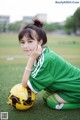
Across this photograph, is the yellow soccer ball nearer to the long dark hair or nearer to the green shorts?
the green shorts

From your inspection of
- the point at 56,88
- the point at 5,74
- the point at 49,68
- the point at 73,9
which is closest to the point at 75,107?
the point at 56,88

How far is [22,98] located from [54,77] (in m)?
0.25

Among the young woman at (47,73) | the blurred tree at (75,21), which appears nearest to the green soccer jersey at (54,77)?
the young woman at (47,73)

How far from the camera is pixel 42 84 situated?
1.95m

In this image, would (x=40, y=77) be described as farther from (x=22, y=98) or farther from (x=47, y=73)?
(x=22, y=98)

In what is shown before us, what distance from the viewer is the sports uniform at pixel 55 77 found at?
1.94m

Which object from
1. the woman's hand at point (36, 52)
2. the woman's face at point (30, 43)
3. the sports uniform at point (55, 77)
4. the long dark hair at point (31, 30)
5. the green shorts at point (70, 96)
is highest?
the long dark hair at point (31, 30)

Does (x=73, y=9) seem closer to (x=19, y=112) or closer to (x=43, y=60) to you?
(x=43, y=60)

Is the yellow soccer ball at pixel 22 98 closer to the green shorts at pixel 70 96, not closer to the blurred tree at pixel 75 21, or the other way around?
the green shorts at pixel 70 96

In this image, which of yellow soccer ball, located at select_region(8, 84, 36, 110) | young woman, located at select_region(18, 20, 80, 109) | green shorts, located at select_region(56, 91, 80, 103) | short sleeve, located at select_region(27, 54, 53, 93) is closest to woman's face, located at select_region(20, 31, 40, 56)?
young woman, located at select_region(18, 20, 80, 109)

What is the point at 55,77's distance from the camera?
78.2 inches

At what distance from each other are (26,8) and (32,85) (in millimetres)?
741

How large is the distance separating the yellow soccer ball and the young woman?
0.04m

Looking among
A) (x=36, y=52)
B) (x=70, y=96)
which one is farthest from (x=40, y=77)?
(x=70, y=96)
